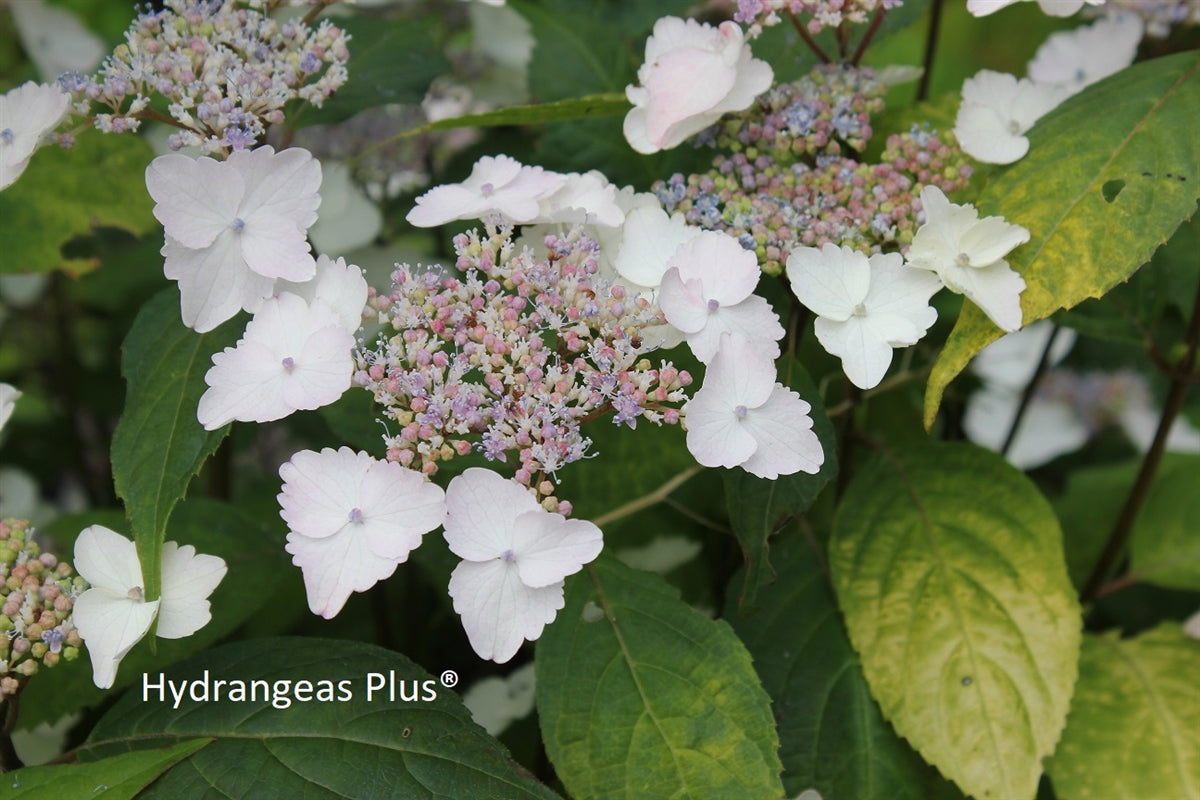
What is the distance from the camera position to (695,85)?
0.85m

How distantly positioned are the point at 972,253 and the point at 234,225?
501 millimetres

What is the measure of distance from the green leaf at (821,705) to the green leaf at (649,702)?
0.07 m

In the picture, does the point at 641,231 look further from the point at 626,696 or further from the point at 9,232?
the point at 9,232

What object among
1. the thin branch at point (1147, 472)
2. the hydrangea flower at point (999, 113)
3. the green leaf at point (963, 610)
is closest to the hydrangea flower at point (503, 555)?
the green leaf at point (963, 610)

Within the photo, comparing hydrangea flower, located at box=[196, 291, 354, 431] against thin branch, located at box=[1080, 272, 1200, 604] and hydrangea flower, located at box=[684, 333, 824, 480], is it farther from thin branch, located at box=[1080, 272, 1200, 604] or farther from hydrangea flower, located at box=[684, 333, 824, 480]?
thin branch, located at box=[1080, 272, 1200, 604]

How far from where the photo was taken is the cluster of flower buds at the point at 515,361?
0.72 m

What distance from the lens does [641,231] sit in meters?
0.83

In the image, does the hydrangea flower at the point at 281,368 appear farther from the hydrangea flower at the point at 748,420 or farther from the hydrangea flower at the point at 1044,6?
the hydrangea flower at the point at 1044,6

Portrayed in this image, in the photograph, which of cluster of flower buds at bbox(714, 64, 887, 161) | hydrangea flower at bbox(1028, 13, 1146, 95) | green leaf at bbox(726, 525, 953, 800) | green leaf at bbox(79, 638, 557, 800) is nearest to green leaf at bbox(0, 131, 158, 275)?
green leaf at bbox(79, 638, 557, 800)

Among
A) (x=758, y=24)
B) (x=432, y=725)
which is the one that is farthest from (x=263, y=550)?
(x=758, y=24)

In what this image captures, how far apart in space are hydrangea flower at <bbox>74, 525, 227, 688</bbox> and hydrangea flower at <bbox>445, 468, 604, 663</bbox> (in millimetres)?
189

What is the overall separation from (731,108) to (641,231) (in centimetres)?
12

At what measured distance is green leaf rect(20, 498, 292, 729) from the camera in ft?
3.01

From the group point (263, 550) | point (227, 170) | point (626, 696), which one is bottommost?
point (263, 550)
